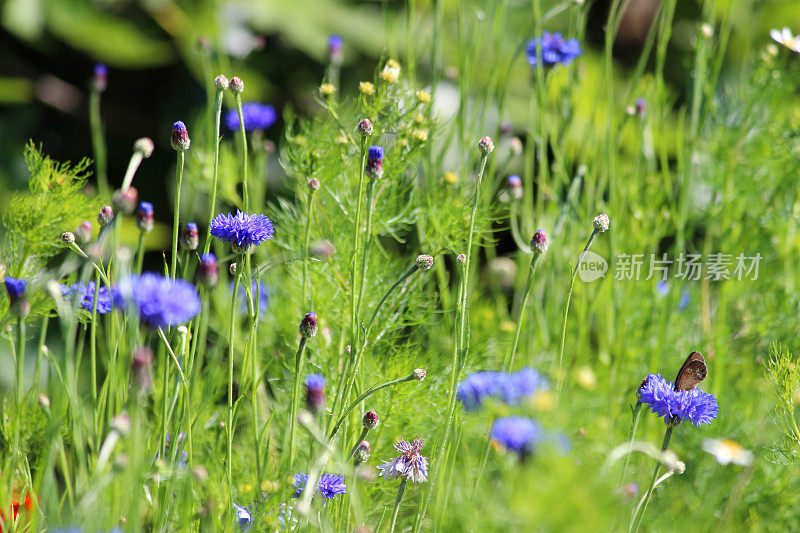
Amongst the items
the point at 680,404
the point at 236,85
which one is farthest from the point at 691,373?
the point at 236,85

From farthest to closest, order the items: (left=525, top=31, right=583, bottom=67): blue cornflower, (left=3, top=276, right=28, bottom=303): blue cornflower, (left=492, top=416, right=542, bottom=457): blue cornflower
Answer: (left=525, top=31, right=583, bottom=67): blue cornflower → (left=3, top=276, right=28, bottom=303): blue cornflower → (left=492, top=416, right=542, bottom=457): blue cornflower

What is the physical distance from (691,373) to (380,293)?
306 millimetres

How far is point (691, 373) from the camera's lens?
541 mm

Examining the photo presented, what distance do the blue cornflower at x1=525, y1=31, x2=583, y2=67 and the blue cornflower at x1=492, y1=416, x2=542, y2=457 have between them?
55cm

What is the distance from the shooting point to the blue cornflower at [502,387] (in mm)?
391

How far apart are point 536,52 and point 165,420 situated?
539mm

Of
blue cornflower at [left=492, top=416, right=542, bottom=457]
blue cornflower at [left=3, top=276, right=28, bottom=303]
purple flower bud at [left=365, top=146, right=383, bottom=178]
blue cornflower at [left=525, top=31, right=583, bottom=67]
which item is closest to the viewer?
blue cornflower at [left=492, top=416, right=542, bottom=457]

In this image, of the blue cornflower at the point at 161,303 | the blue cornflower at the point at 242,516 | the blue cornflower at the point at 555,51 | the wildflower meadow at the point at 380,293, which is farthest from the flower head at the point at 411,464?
the blue cornflower at the point at 555,51

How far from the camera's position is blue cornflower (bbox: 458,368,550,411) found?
391 mm

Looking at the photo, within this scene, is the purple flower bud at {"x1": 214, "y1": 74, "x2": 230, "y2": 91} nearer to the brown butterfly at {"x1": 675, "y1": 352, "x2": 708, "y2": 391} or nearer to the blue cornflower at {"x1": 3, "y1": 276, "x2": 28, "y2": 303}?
the blue cornflower at {"x1": 3, "y1": 276, "x2": 28, "y2": 303}

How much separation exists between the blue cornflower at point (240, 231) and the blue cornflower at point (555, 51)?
42cm

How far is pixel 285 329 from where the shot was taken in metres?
0.81

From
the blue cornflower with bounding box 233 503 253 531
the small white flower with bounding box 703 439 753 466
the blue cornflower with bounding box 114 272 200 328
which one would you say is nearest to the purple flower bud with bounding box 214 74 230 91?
the blue cornflower with bounding box 114 272 200 328

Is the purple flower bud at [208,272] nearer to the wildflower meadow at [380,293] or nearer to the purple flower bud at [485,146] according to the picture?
the wildflower meadow at [380,293]
